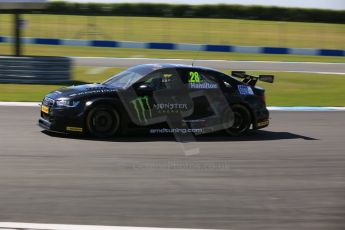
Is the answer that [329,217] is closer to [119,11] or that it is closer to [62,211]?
[62,211]

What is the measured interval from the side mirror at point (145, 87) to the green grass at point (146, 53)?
19.7 m

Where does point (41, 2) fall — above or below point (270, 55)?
above

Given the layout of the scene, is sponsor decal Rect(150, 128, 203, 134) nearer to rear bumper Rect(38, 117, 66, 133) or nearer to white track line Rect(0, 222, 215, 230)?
rear bumper Rect(38, 117, 66, 133)

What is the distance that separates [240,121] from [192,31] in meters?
31.5

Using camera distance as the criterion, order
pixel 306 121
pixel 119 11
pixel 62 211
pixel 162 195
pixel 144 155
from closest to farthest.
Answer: pixel 62 211 → pixel 162 195 → pixel 144 155 → pixel 306 121 → pixel 119 11

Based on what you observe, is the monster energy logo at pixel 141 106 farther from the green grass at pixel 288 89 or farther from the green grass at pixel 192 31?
the green grass at pixel 192 31

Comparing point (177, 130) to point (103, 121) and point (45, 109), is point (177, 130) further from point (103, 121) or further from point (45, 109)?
point (45, 109)

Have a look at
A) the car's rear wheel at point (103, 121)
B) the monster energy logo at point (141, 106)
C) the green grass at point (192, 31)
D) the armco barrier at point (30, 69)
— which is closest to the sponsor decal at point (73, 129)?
the car's rear wheel at point (103, 121)

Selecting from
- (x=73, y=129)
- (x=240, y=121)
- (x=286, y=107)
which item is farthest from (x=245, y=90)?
(x=286, y=107)

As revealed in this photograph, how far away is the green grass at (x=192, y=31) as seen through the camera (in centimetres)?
3907

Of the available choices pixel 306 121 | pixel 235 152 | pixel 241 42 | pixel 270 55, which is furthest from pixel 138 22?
pixel 235 152

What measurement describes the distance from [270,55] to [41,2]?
17.6m

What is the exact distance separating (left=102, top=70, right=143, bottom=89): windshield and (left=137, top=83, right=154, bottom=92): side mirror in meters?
0.16

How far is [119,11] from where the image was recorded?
55000 mm
